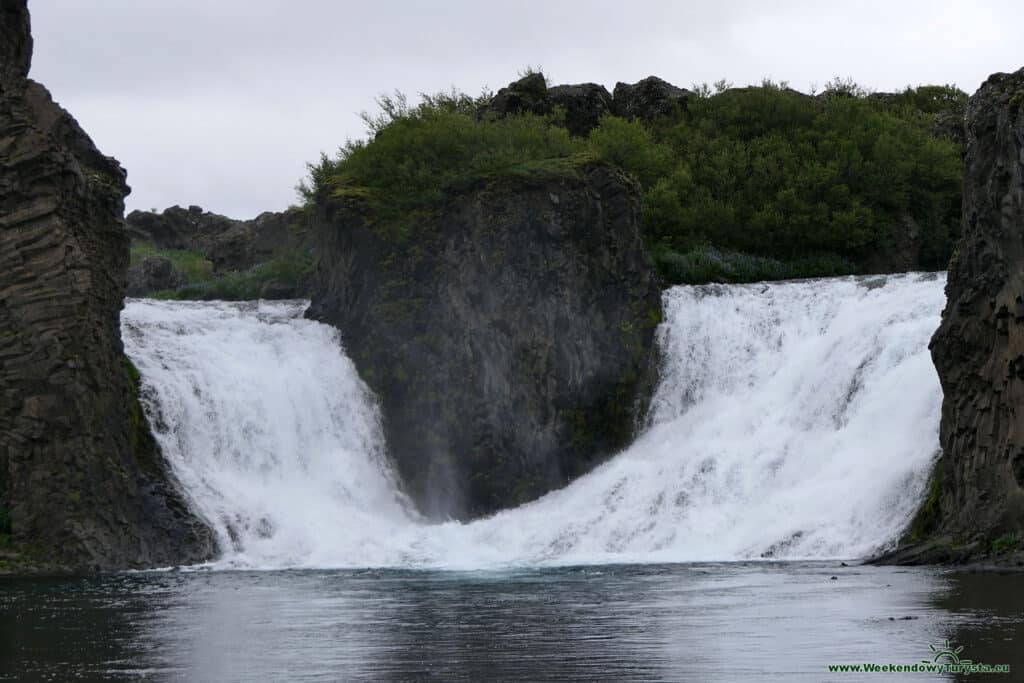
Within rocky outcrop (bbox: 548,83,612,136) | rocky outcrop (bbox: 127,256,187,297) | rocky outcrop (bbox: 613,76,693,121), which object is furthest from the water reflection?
rocky outcrop (bbox: 127,256,187,297)

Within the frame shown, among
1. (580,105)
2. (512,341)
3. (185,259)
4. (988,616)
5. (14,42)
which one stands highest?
(580,105)

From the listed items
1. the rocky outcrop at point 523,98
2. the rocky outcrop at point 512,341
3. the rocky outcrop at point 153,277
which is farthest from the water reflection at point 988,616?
the rocky outcrop at point 153,277

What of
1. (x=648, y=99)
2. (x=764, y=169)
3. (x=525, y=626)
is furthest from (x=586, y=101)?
(x=525, y=626)

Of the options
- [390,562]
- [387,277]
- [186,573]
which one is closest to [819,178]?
[387,277]

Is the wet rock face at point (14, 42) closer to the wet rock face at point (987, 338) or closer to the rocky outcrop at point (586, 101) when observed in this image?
the rocky outcrop at point (586, 101)

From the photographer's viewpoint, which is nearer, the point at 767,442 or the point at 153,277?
the point at 767,442

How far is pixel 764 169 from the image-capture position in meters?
62.5

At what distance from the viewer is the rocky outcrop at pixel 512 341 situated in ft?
153

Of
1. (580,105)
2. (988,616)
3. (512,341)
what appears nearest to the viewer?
(988,616)

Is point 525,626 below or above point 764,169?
below

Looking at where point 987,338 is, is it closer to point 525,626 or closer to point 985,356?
point 985,356

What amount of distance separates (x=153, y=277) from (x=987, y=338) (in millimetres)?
56454

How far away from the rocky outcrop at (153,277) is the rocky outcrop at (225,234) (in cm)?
549

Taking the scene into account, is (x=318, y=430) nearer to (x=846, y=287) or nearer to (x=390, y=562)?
(x=390, y=562)
